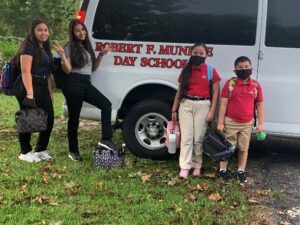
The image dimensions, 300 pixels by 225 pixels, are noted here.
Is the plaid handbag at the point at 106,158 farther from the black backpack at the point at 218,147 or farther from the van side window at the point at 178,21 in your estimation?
the van side window at the point at 178,21

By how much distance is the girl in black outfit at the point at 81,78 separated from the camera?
5992mm

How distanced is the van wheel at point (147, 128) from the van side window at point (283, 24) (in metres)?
1.49

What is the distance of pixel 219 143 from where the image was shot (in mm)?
5527

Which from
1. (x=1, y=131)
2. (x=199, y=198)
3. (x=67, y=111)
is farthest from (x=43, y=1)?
(x=199, y=198)

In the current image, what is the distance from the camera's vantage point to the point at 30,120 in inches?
229

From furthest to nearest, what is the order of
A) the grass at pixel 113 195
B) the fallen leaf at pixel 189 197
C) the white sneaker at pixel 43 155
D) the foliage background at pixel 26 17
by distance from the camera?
1. the foliage background at pixel 26 17
2. the white sneaker at pixel 43 155
3. the fallen leaf at pixel 189 197
4. the grass at pixel 113 195

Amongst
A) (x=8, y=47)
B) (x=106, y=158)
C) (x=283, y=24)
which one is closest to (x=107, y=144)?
(x=106, y=158)

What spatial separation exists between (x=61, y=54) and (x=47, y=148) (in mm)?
1629

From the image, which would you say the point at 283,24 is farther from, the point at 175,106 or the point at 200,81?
the point at 175,106

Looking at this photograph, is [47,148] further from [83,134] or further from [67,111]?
[83,134]

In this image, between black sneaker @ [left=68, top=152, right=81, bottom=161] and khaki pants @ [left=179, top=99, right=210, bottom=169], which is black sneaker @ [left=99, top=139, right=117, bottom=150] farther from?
khaki pants @ [left=179, top=99, right=210, bottom=169]

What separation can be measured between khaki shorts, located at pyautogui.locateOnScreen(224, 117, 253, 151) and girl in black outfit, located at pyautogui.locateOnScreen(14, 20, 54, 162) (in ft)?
7.02

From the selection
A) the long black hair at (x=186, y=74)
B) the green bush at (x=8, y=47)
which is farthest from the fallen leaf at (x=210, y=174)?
the green bush at (x=8, y=47)

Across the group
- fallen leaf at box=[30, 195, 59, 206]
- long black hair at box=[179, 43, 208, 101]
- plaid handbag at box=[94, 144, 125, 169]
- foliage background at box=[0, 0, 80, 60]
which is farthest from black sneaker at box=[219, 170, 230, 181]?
foliage background at box=[0, 0, 80, 60]
